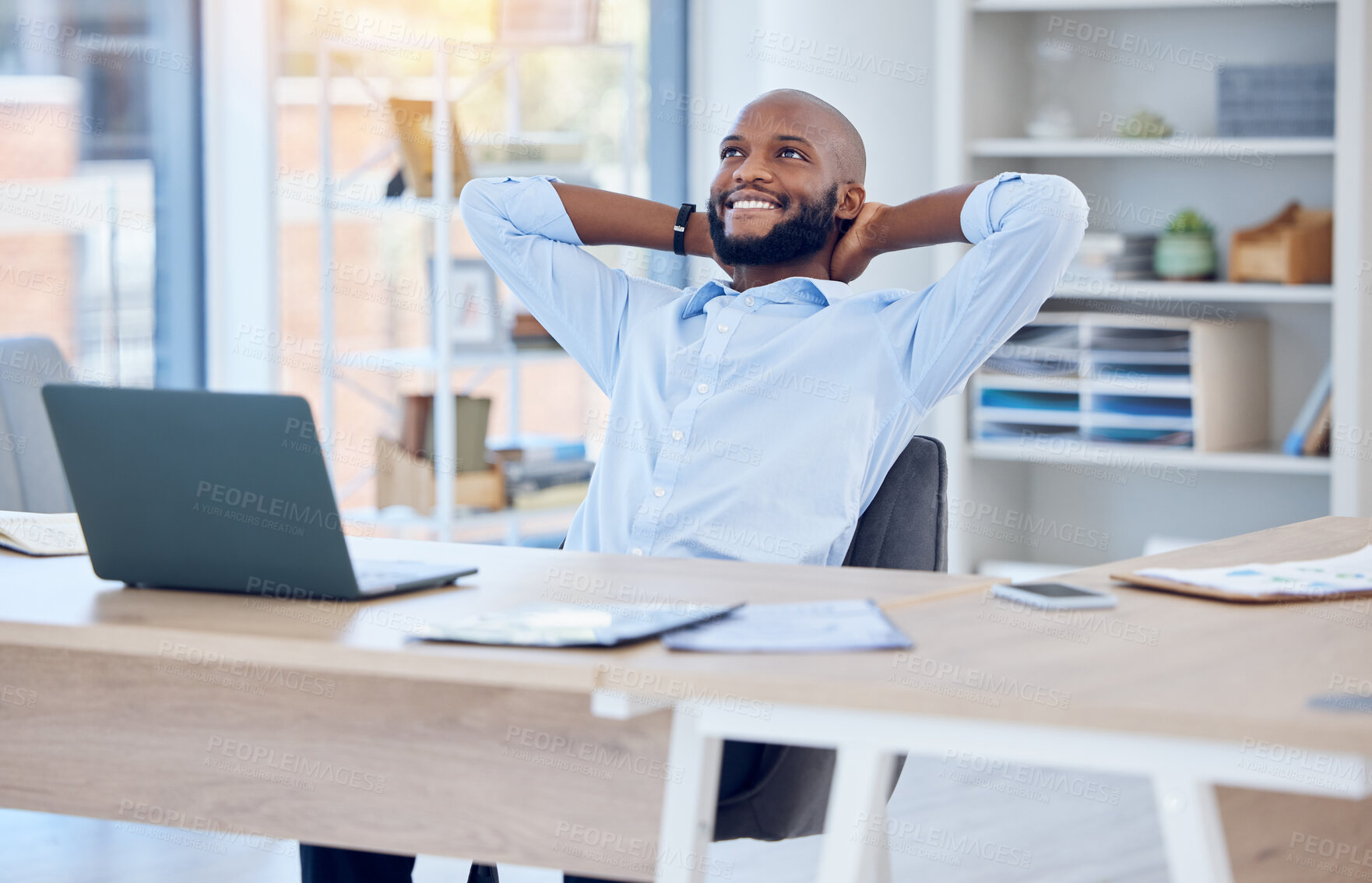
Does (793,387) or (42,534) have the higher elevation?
(793,387)

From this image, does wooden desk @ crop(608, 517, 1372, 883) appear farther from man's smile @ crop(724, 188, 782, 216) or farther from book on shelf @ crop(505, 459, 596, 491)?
book on shelf @ crop(505, 459, 596, 491)

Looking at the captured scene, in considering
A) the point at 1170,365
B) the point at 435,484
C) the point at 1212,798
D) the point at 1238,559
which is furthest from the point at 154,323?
the point at 1212,798

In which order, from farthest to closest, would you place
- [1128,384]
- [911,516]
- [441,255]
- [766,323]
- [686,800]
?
[441,255] → [1128,384] → [766,323] → [911,516] → [686,800]

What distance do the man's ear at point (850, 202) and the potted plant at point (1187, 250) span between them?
1.53 meters

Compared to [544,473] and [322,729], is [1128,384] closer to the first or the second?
[544,473]

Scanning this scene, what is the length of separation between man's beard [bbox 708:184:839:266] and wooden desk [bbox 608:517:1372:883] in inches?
37.7

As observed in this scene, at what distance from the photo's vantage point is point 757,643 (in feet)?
3.62

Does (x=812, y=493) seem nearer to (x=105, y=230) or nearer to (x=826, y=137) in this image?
(x=826, y=137)

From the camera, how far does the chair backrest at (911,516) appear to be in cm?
173

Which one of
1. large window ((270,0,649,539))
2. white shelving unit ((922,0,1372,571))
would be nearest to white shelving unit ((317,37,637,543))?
large window ((270,0,649,539))

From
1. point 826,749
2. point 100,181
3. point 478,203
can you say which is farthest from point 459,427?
point 826,749

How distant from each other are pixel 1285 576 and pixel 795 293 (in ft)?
2.69

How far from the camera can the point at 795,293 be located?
6.61 ft

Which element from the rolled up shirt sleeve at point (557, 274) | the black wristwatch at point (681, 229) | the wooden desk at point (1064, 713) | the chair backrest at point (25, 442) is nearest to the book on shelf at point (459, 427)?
the chair backrest at point (25, 442)
